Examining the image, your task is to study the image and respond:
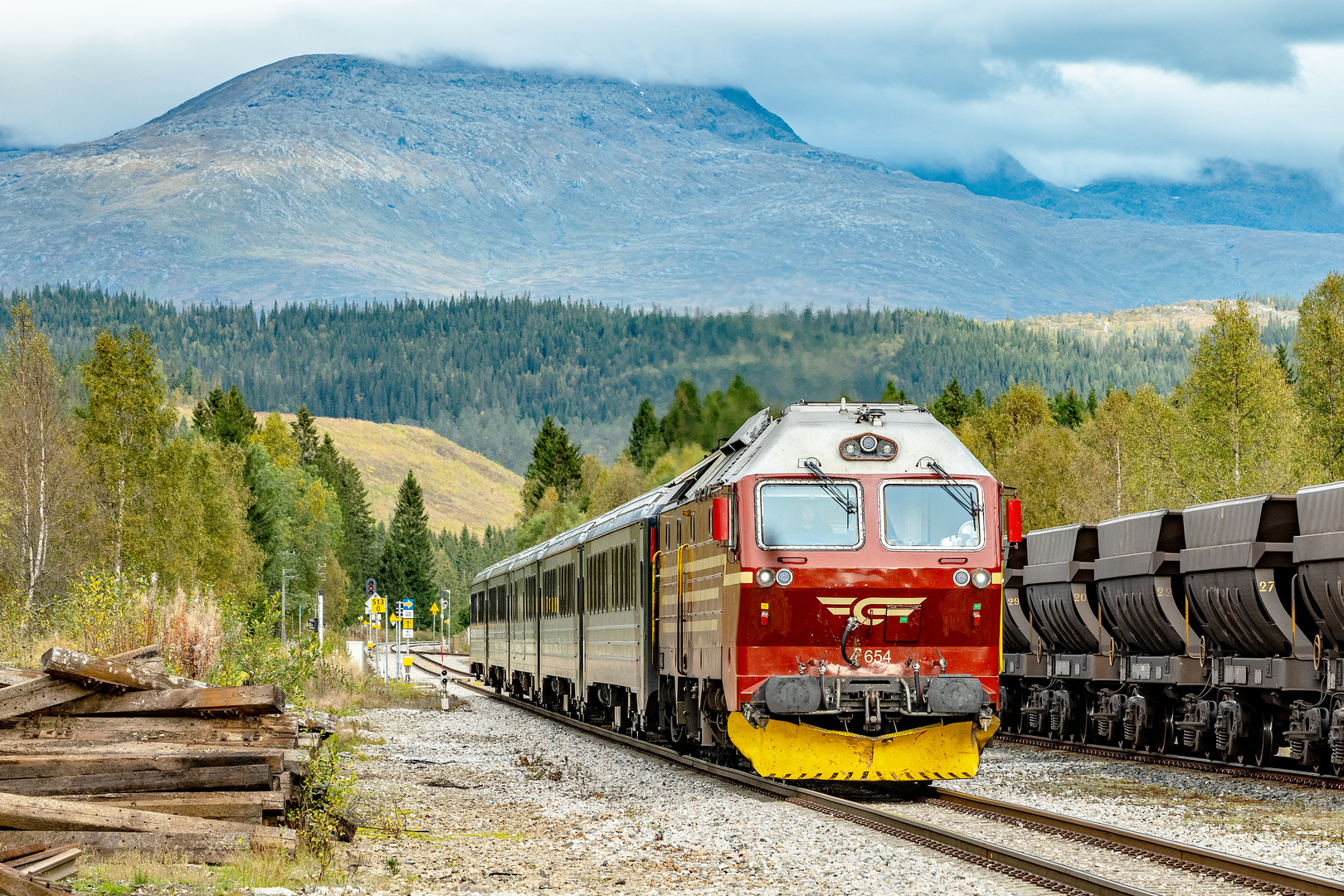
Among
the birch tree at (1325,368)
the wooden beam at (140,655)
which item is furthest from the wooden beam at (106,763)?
the birch tree at (1325,368)

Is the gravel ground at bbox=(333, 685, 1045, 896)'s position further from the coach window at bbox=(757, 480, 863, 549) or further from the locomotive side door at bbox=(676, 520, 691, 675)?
the coach window at bbox=(757, 480, 863, 549)

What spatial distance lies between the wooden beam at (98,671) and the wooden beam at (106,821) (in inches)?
39.6

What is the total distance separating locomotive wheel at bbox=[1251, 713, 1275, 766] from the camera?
22000 millimetres

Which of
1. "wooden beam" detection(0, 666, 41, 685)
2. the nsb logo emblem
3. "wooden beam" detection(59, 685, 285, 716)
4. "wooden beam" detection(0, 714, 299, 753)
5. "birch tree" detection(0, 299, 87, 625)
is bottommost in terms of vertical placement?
"wooden beam" detection(0, 714, 299, 753)

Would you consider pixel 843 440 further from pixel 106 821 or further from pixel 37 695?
pixel 106 821

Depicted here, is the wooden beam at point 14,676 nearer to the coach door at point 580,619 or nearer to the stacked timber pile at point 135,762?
the stacked timber pile at point 135,762

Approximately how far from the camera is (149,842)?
11.4 meters

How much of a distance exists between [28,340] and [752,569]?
43082mm

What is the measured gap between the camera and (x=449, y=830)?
15.8m

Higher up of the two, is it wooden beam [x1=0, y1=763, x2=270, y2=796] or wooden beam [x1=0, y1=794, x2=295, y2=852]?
wooden beam [x1=0, y1=763, x2=270, y2=796]

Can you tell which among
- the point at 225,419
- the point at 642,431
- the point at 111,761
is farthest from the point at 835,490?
the point at 642,431

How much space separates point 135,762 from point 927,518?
9.22m

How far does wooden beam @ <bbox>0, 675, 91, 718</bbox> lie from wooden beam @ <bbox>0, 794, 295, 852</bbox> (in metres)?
0.85

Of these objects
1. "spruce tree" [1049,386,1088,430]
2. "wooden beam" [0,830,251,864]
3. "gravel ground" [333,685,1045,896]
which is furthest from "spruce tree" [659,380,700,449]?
"spruce tree" [1049,386,1088,430]
